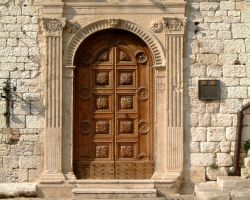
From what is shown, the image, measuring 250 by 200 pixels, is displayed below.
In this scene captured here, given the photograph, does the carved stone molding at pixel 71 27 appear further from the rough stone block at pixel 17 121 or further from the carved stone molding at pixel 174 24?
the rough stone block at pixel 17 121

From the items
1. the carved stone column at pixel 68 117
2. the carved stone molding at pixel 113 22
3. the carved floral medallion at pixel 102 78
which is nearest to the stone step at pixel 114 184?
the carved stone column at pixel 68 117

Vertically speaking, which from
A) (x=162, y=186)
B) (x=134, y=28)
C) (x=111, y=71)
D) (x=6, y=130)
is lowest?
(x=162, y=186)

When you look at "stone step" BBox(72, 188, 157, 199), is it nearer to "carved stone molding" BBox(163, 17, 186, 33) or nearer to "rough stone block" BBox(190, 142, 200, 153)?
"rough stone block" BBox(190, 142, 200, 153)

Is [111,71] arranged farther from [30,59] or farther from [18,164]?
[18,164]

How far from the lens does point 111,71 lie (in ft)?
32.6

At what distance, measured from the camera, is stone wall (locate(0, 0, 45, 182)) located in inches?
380

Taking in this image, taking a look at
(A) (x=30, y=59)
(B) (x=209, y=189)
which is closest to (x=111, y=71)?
(A) (x=30, y=59)

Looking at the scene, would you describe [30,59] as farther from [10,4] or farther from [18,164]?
[18,164]

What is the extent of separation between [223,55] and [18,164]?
167 inches

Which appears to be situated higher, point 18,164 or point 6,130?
point 6,130

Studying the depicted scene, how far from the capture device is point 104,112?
9.89 m

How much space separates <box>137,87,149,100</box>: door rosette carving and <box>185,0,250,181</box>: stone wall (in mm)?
748

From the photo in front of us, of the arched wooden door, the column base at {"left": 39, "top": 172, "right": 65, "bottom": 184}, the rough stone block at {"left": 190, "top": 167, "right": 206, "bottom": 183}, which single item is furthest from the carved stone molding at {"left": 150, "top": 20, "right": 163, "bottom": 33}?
the column base at {"left": 39, "top": 172, "right": 65, "bottom": 184}

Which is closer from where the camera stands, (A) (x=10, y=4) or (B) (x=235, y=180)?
(B) (x=235, y=180)
